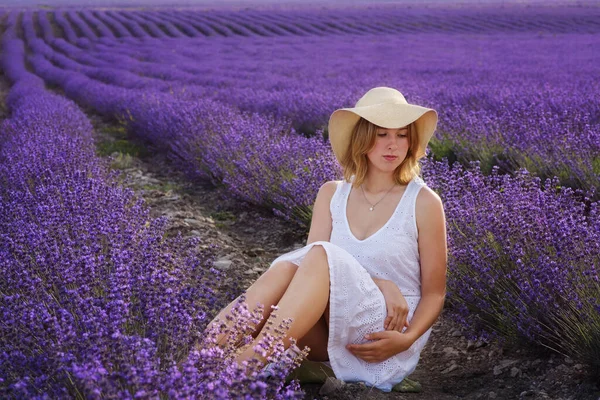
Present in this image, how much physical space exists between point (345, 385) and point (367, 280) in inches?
12.7

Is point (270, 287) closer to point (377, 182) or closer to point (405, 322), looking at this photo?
point (405, 322)

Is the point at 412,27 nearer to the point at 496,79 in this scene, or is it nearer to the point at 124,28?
the point at 124,28

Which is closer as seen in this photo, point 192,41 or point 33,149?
point 33,149

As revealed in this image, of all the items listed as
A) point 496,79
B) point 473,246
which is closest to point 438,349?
point 473,246

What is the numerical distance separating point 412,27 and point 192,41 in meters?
6.95

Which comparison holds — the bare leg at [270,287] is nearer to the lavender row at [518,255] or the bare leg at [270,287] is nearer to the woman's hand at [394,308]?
the woman's hand at [394,308]

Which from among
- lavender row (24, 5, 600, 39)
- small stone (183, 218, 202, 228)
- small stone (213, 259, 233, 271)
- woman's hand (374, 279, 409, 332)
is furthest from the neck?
lavender row (24, 5, 600, 39)

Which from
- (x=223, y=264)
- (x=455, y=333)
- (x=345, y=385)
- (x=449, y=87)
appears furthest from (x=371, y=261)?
(x=449, y=87)

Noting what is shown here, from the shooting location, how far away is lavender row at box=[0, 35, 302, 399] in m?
1.38

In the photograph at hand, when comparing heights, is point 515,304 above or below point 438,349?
above

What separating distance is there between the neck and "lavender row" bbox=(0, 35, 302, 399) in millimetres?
577

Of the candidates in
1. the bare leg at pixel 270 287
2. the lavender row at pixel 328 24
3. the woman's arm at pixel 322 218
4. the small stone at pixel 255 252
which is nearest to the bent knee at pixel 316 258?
the bare leg at pixel 270 287

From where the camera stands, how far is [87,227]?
2516 mm

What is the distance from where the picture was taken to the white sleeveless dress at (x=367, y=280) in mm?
2100
